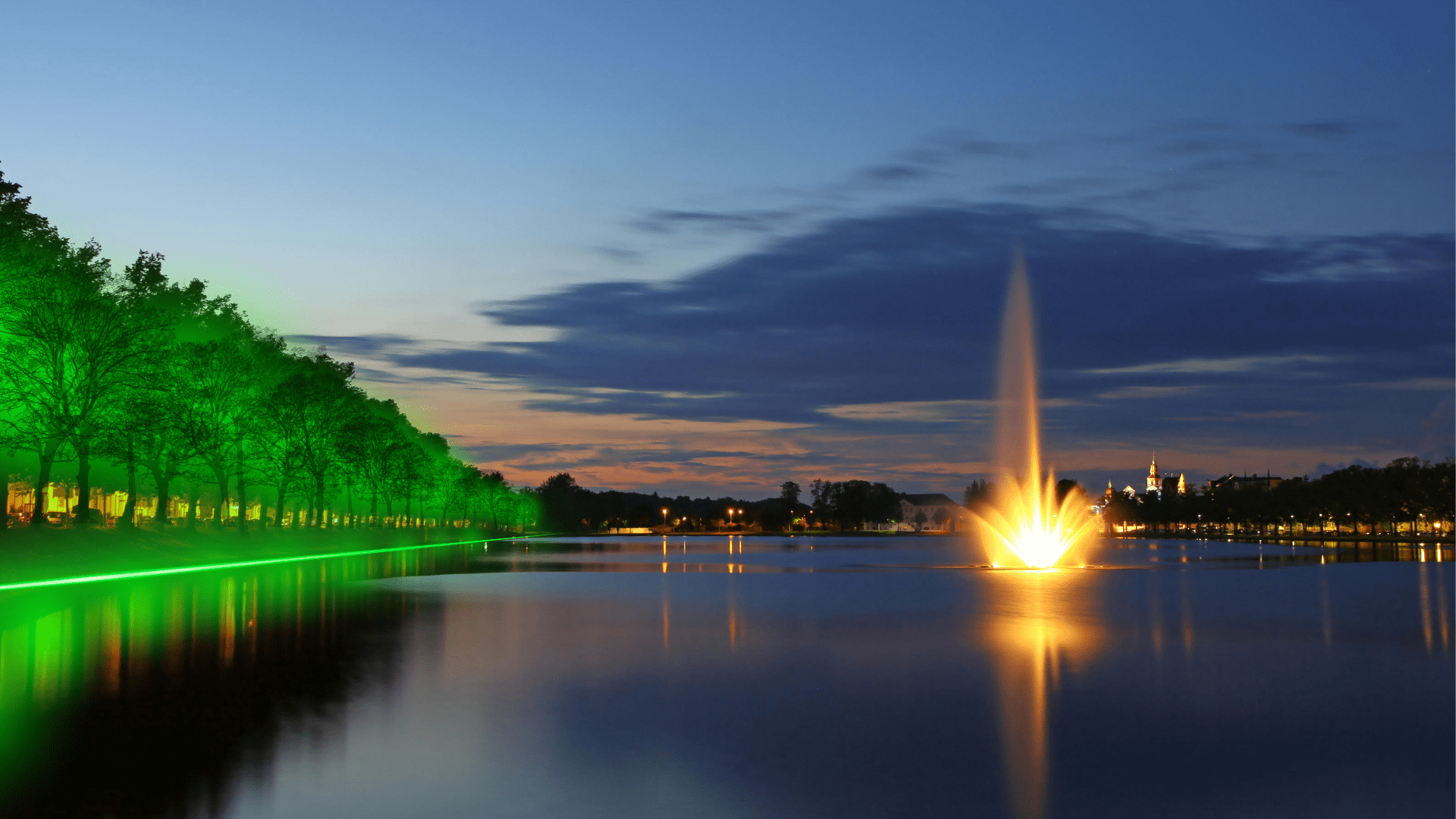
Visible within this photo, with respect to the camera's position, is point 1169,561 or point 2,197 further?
point 1169,561

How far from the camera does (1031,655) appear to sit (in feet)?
70.2

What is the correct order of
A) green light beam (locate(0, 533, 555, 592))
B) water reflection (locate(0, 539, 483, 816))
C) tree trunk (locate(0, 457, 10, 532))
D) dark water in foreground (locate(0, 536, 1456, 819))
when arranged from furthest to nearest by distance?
tree trunk (locate(0, 457, 10, 532)) → green light beam (locate(0, 533, 555, 592)) → water reflection (locate(0, 539, 483, 816)) → dark water in foreground (locate(0, 536, 1456, 819))

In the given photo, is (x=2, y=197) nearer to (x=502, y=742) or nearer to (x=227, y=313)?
(x=227, y=313)

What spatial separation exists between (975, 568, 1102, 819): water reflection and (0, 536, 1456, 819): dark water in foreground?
8 centimetres

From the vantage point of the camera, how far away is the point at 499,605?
109ft

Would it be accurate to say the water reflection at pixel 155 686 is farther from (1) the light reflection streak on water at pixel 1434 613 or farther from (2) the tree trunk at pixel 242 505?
(2) the tree trunk at pixel 242 505

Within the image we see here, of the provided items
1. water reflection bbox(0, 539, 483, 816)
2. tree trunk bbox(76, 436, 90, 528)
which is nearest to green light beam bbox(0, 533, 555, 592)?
tree trunk bbox(76, 436, 90, 528)

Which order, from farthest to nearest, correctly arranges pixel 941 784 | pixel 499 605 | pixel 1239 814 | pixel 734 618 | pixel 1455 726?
pixel 499 605 < pixel 734 618 < pixel 1455 726 < pixel 941 784 < pixel 1239 814

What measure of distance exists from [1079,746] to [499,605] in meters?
23.0

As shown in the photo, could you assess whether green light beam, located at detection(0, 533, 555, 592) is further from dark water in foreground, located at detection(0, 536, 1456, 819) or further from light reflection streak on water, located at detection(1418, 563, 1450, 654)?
light reflection streak on water, located at detection(1418, 563, 1450, 654)

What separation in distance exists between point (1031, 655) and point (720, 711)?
844 centimetres

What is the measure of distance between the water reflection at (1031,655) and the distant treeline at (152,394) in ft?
135

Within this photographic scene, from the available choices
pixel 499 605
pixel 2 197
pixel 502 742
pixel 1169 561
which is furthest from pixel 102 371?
pixel 1169 561

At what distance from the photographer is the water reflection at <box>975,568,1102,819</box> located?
11328 millimetres
